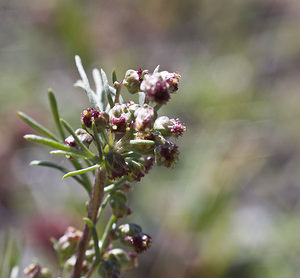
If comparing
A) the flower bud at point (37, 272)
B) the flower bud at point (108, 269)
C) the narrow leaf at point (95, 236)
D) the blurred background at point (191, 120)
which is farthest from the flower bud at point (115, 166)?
the blurred background at point (191, 120)

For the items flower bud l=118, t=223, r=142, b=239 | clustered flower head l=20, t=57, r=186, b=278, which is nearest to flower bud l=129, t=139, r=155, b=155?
clustered flower head l=20, t=57, r=186, b=278

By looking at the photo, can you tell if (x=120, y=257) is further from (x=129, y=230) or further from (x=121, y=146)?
(x=121, y=146)

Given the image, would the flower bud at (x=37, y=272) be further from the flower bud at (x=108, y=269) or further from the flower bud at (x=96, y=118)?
Answer: the flower bud at (x=96, y=118)

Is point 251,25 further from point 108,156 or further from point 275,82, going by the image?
point 108,156

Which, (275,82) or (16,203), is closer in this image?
(16,203)

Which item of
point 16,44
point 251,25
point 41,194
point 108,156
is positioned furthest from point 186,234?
point 251,25

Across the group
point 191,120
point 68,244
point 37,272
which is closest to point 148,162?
point 68,244
